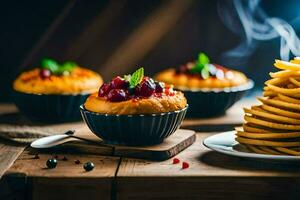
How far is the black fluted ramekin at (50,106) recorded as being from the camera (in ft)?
8.37

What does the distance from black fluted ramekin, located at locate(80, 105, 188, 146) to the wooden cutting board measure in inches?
1.1

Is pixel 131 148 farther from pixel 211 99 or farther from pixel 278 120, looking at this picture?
pixel 211 99

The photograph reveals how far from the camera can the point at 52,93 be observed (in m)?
2.55

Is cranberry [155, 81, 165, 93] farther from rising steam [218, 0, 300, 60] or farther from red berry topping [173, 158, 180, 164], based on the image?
rising steam [218, 0, 300, 60]

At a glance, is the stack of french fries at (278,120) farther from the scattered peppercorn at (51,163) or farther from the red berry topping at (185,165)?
the scattered peppercorn at (51,163)

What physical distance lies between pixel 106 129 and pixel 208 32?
1.21 meters

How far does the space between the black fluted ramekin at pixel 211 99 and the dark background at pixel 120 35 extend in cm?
49

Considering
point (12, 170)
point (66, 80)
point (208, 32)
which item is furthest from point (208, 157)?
point (208, 32)

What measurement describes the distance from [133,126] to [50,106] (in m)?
0.63

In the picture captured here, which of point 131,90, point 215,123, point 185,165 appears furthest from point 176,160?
point 215,123

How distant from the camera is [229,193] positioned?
71.6 inches

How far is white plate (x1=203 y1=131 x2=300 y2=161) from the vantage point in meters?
1.84

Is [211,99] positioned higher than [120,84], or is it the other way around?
[120,84]

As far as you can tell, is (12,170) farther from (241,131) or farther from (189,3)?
(189,3)
